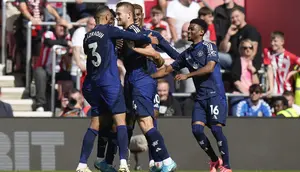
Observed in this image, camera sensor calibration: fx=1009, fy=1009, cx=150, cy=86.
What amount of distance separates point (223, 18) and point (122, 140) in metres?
6.84

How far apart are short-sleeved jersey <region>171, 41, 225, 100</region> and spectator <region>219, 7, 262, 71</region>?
449 centimetres

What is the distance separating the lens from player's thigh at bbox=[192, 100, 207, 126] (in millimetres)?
13484

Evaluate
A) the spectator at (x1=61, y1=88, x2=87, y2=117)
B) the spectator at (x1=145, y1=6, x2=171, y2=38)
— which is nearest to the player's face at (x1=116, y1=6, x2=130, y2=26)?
the spectator at (x1=61, y1=88, x2=87, y2=117)

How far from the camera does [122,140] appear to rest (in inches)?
499

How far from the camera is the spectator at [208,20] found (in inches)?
715

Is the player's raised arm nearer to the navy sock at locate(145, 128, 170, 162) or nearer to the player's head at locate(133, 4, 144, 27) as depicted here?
the player's head at locate(133, 4, 144, 27)

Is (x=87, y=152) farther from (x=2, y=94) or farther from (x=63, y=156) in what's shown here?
(x=2, y=94)

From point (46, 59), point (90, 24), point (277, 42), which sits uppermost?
point (90, 24)

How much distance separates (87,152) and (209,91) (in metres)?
1.89

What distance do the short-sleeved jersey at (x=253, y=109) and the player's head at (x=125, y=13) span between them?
4.74m

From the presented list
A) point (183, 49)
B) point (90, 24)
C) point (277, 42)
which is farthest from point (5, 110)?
point (277, 42)

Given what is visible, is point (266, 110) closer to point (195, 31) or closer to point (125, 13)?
point (195, 31)

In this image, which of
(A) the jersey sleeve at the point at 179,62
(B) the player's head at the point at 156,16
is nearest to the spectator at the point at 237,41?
(B) the player's head at the point at 156,16

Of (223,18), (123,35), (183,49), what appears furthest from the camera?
(223,18)
